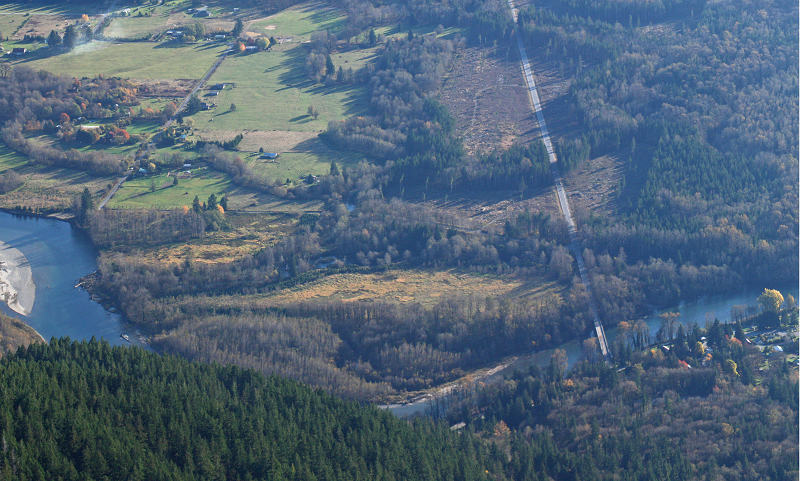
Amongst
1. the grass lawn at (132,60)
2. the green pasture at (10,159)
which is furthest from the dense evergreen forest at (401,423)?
the grass lawn at (132,60)

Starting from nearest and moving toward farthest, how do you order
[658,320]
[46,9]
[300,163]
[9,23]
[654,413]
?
[654,413] < [658,320] < [300,163] < [9,23] < [46,9]

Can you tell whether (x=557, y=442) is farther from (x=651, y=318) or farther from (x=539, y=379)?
(x=651, y=318)

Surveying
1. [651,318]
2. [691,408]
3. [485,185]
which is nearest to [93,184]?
[485,185]

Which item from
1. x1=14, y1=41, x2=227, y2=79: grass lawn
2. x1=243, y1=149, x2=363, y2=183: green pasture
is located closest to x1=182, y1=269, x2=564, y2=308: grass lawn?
x1=243, y1=149, x2=363, y2=183: green pasture

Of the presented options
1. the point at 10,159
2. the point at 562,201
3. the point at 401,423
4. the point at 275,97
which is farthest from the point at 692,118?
the point at 10,159

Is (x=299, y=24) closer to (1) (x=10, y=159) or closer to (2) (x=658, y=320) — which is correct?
(1) (x=10, y=159)
